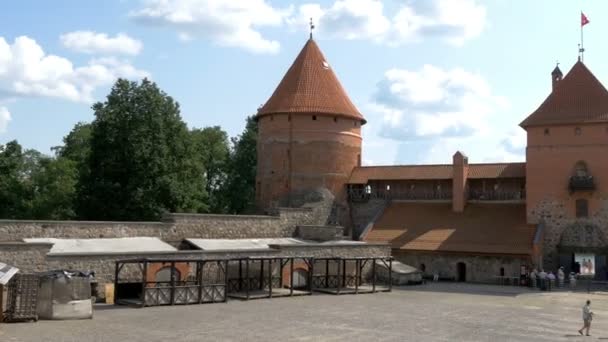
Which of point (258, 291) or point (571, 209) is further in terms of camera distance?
point (571, 209)

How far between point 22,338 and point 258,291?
39.2 feet

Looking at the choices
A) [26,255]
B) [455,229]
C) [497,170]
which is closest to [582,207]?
[497,170]

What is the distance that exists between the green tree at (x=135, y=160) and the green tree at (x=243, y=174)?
31.9 ft

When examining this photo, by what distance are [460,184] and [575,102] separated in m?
6.69

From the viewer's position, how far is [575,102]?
33.6 meters

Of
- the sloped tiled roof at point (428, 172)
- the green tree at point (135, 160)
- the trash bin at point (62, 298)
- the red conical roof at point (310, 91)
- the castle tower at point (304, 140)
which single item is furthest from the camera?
the red conical roof at point (310, 91)

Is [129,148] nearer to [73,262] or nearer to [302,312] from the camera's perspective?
[73,262]

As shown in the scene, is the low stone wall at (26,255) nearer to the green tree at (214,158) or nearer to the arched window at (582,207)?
the arched window at (582,207)

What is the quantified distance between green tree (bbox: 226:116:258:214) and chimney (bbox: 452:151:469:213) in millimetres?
15492

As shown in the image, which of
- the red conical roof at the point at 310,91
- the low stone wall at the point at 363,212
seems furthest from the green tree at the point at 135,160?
the low stone wall at the point at 363,212

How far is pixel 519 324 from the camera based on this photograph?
19688mm

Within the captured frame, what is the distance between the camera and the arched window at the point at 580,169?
32.8 metres

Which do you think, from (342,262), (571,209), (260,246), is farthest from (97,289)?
(571,209)

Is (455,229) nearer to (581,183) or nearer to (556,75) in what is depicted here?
(581,183)
